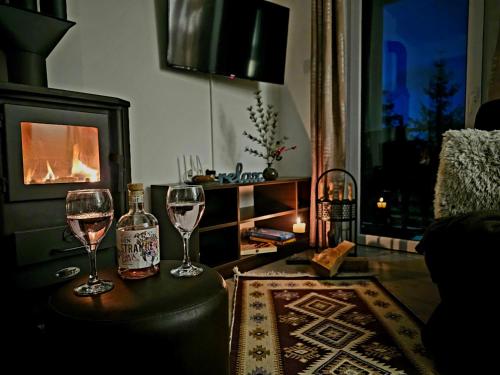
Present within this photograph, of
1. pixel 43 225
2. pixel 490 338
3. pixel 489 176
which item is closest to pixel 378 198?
pixel 489 176

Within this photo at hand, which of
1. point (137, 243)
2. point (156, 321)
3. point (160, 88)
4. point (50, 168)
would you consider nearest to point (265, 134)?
point (160, 88)

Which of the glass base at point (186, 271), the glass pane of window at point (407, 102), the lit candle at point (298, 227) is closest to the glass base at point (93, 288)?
the glass base at point (186, 271)

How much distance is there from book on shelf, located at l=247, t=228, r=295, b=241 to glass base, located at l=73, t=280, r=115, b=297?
1680mm

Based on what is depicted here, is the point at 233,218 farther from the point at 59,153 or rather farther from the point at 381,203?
the point at 381,203

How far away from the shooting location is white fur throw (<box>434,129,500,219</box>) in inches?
45.3

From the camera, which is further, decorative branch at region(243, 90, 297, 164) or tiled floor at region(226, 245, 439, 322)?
decorative branch at region(243, 90, 297, 164)

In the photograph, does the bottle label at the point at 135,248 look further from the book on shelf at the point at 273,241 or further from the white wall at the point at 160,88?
the book on shelf at the point at 273,241

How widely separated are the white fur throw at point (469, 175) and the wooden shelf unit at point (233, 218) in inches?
43.4

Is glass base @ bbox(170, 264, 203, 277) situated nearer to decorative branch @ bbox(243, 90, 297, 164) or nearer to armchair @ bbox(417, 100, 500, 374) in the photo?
armchair @ bbox(417, 100, 500, 374)

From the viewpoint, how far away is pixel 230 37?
2338 mm

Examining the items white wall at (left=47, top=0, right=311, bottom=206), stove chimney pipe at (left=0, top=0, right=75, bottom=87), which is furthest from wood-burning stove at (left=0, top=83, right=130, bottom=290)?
white wall at (left=47, top=0, right=311, bottom=206)

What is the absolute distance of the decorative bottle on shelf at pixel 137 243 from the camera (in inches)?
31.0

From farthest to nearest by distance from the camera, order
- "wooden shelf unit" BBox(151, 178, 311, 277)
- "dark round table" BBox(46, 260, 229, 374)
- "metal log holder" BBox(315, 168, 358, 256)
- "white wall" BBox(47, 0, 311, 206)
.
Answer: "metal log holder" BBox(315, 168, 358, 256)
"wooden shelf unit" BBox(151, 178, 311, 277)
"white wall" BBox(47, 0, 311, 206)
"dark round table" BBox(46, 260, 229, 374)

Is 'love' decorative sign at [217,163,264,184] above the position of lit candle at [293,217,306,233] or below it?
above
